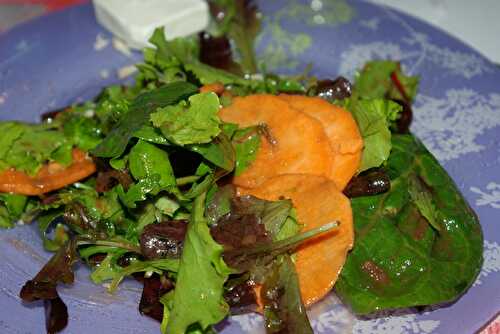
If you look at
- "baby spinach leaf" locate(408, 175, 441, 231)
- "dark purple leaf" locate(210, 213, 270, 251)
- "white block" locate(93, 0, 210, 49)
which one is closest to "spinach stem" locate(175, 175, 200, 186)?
"dark purple leaf" locate(210, 213, 270, 251)

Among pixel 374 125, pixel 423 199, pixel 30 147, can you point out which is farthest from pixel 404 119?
pixel 30 147

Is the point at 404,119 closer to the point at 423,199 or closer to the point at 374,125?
the point at 374,125

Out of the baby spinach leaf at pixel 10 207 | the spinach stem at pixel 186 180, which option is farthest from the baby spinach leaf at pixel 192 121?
the baby spinach leaf at pixel 10 207

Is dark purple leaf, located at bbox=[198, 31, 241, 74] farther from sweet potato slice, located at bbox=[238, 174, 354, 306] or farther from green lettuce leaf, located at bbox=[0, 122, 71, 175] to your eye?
sweet potato slice, located at bbox=[238, 174, 354, 306]

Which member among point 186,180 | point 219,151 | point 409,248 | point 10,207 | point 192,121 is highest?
point 192,121

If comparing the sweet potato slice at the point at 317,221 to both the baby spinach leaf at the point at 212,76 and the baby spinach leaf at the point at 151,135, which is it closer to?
the baby spinach leaf at the point at 151,135
